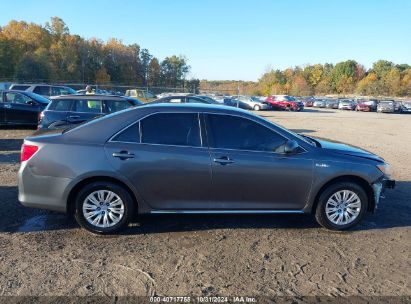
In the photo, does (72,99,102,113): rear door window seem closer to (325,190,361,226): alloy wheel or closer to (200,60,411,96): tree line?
(325,190,361,226): alloy wheel

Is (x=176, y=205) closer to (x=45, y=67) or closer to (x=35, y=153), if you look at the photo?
(x=35, y=153)

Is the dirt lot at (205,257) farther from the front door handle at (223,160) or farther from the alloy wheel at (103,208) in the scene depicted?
the front door handle at (223,160)

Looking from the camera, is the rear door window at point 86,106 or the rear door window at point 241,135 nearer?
the rear door window at point 241,135

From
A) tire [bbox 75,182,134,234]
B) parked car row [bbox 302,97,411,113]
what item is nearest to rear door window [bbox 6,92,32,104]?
tire [bbox 75,182,134,234]

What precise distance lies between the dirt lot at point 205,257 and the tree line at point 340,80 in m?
99.6

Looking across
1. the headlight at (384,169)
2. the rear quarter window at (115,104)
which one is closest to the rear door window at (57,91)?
the rear quarter window at (115,104)

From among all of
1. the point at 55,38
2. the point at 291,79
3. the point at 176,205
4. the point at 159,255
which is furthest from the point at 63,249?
the point at 291,79

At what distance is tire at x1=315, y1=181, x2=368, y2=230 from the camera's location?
16.3ft

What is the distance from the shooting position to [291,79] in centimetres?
13588

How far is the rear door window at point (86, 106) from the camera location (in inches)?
418

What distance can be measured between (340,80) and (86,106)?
446 ft

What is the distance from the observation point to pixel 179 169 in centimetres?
464

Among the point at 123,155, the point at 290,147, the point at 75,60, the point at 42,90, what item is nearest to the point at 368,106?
the point at 42,90

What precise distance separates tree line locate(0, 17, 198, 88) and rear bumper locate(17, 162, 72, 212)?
65585mm
